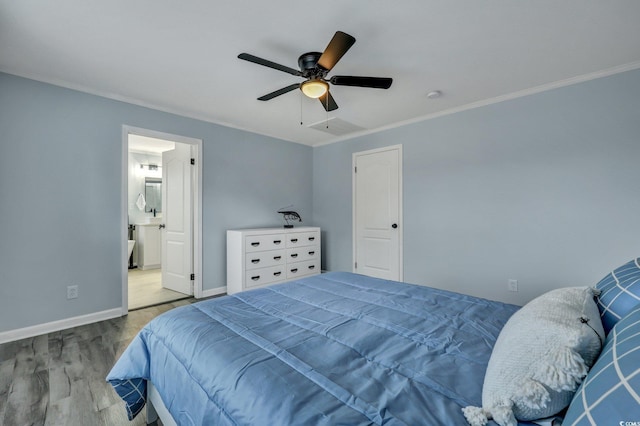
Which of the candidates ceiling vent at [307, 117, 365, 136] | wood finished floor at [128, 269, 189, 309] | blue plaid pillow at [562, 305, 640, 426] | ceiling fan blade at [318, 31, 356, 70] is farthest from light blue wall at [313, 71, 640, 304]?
wood finished floor at [128, 269, 189, 309]

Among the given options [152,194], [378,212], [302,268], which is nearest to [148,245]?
[152,194]

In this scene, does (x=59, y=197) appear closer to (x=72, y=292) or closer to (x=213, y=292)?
(x=72, y=292)

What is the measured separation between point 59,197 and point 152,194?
3.70m

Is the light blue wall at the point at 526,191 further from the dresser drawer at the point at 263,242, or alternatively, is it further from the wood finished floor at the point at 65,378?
the wood finished floor at the point at 65,378

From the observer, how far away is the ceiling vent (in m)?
3.81

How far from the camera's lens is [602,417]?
1.67 ft

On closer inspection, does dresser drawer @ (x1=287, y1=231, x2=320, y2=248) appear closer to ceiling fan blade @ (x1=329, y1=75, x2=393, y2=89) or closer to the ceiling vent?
the ceiling vent

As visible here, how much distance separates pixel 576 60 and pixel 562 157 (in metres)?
0.87

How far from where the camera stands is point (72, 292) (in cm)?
282

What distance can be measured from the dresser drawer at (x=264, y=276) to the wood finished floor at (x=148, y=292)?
908mm

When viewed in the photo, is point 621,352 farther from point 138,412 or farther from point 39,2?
point 39,2

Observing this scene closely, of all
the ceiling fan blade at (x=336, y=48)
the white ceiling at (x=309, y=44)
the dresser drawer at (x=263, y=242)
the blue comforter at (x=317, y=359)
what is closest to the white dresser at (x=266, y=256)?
the dresser drawer at (x=263, y=242)

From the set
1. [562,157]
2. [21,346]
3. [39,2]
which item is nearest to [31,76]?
[39,2]

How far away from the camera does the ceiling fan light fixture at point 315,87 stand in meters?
2.08
